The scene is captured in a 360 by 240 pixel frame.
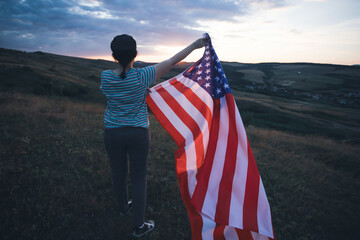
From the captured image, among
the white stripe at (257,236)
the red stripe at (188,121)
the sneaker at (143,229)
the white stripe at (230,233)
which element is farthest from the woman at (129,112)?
the white stripe at (257,236)

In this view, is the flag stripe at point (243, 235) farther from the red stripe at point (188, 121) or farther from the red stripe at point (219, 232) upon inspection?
the red stripe at point (188, 121)

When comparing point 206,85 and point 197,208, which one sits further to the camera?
point 206,85

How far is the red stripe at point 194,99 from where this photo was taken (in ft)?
11.0

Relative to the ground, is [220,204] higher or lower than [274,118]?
higher

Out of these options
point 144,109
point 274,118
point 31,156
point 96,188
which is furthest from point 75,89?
point 274,118

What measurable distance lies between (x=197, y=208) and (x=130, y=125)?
157 cm

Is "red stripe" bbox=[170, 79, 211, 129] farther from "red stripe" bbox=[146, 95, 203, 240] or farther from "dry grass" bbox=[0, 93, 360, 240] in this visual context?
"dry grass" bbox=[0, 93, 360, 240]

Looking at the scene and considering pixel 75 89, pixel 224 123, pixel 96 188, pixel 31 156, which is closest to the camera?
pixel 224 123

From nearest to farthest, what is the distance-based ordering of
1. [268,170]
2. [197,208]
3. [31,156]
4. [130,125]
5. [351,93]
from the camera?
[130,125] → [197,208] → [31,156] → [268,170] → [351,93]

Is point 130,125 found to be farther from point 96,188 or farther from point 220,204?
point 96,188

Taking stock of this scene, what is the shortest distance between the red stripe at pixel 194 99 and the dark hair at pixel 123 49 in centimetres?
157

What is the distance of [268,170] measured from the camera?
609 cm

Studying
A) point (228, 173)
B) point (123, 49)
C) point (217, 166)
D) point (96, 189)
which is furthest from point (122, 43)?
point (96, 189)

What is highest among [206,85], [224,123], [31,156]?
[206,85]
